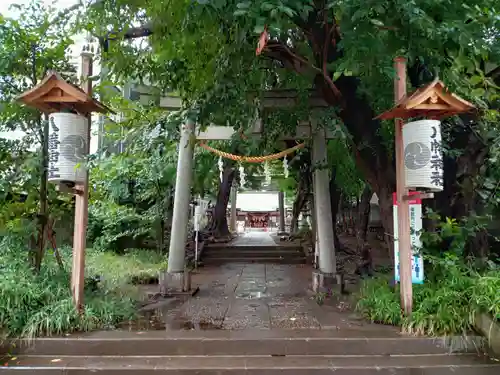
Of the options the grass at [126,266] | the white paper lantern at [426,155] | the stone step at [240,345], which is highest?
the white paper lantern at [426,155]

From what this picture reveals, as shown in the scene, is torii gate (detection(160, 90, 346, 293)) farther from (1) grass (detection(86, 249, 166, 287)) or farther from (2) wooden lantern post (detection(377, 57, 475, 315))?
(2) wooden lantern post (detection(377, 57, 475, 315))

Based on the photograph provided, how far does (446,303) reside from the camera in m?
5.59

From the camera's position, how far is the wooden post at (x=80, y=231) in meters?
5.87

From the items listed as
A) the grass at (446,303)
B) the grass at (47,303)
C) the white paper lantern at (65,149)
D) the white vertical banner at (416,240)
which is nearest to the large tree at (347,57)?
the white vertical banner at (416,240)

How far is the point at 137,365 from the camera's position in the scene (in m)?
4.93

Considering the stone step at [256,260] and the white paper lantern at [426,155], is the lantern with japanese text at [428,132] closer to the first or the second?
the white paper lantern at [426,155]

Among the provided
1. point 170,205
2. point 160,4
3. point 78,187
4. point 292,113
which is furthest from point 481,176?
point 170,205

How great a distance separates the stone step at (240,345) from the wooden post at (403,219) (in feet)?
2.17

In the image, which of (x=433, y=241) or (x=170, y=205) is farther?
(x=170, y=205)

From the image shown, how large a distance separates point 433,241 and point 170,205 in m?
8.58

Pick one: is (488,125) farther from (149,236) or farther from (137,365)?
(149,236)

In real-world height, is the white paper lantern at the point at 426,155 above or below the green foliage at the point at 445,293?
above

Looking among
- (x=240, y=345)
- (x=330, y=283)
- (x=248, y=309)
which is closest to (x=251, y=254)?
(x=330, y=283)

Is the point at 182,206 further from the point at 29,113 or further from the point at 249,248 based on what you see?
the point at 249,248
